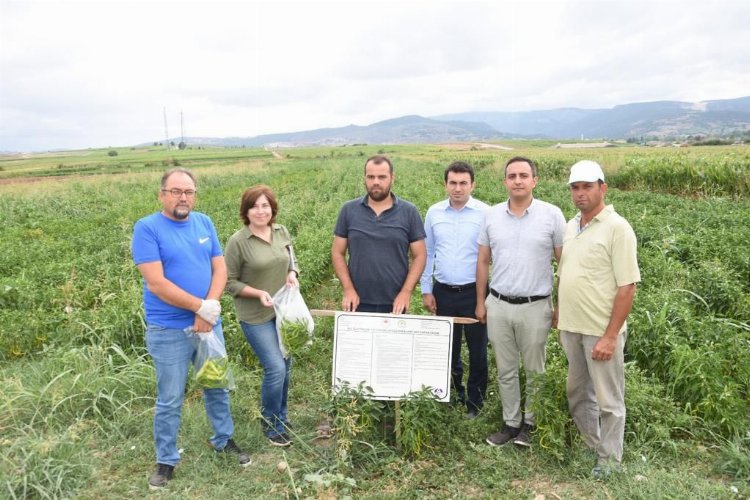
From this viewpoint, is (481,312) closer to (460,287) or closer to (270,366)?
(460,287)

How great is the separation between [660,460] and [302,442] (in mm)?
2693

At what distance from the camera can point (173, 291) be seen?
3.36 metres

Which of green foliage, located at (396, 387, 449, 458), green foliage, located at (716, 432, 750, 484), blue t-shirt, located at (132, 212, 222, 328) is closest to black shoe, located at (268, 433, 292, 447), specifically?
green foliage, located at (396, 387, 449, 458)

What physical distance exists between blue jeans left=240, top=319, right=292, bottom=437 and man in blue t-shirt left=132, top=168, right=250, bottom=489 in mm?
451

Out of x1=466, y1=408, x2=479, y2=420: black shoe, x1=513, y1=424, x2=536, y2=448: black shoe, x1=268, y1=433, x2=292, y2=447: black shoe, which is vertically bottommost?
x1=268, y1=433, x2=292, y2=447: black shoe

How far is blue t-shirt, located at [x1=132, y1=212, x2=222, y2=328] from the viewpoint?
A: 333 centimetres

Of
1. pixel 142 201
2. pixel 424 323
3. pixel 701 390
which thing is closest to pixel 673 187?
pixel 701 390

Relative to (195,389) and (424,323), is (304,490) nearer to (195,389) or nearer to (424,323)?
(424,323)

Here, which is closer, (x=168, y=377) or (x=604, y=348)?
(x=604, y=348)

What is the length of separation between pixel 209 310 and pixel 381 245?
55.0 inches

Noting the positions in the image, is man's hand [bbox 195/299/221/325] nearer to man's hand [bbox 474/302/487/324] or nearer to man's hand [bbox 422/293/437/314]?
man's hand [bbox 422/293/437/314]

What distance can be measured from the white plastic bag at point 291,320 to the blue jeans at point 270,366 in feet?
0.24

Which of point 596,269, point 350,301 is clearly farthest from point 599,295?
point 350,301

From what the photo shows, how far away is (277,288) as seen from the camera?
13.3 feet
